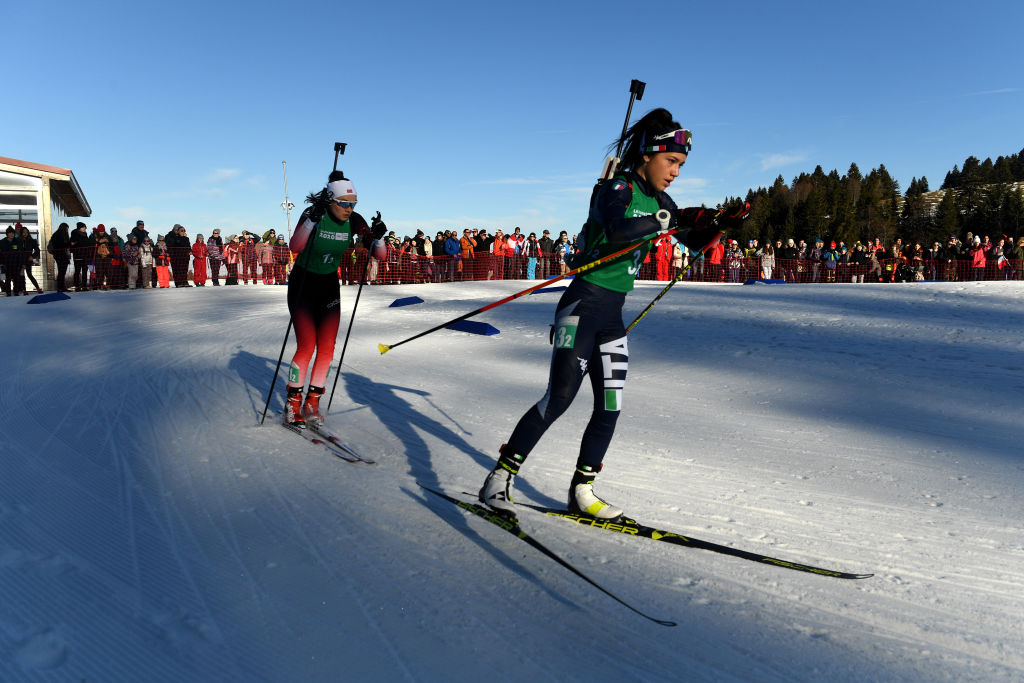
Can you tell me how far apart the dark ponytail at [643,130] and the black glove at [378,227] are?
105 inches

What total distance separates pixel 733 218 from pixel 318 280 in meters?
3.29

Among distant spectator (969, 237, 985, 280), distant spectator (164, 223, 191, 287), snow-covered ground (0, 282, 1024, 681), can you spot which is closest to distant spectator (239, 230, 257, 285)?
distant spectator (164, 223, 191, 287)

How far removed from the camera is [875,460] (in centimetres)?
424

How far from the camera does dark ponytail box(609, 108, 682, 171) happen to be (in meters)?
3.14

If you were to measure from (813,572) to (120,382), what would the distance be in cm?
630

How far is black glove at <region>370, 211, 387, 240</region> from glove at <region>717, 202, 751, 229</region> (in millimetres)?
3077

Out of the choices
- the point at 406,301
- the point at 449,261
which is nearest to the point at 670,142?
the point at 406,301

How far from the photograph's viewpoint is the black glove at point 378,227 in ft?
17.8

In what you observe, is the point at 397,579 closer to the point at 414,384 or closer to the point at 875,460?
the point at 875,460

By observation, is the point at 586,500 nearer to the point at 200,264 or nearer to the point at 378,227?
the point at 378,227

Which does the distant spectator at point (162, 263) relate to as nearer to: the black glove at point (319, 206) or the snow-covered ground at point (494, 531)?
the snow-covered ground at point (494, 531)

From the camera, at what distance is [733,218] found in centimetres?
307

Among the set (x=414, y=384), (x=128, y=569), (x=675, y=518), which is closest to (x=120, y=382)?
(x=414, y=384)

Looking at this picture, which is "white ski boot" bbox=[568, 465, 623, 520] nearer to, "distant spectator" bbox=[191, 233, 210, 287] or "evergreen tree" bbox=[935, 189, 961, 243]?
"distant spectator" bbox=[191, 233, 210, 287]
